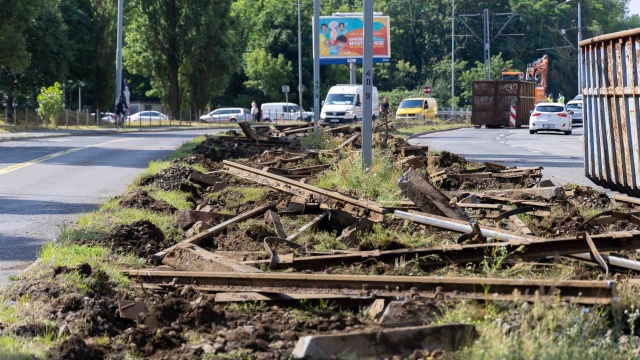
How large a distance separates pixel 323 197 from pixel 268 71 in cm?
7449

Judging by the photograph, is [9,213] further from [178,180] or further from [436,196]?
[436,196]

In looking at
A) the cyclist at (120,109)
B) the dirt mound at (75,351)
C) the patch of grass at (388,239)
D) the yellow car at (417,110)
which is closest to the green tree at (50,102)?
the cyclist at (120,109)

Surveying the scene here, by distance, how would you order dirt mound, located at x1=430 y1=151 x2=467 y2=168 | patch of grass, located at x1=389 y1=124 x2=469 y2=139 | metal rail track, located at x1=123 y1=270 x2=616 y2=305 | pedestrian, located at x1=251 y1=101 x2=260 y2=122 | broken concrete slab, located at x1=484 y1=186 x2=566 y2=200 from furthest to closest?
pedestrian, located at x1=251 y1=101 x2=260 y2=122
patch of grass, located at x1=389 y1=124 x2=469 y2=139
dirt mound, located at x1=430 y1=151 x2=467 y2=168
broken concrete slab, located at x1=484 y1=186 x2=566 y2=200
metal rail track, located at x1=123 y1=270 x2=616 y2=305

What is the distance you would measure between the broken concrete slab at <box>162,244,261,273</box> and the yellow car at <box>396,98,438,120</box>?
54.5m

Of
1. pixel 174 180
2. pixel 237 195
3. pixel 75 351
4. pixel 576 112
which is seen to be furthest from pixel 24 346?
pixel 576 112

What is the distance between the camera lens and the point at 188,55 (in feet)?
221

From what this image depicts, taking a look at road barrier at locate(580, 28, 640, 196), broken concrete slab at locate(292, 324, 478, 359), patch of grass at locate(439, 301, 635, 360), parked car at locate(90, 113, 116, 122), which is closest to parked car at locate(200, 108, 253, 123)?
parked car at locate(90, 113, 116, 122)

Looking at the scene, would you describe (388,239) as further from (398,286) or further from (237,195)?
(237,195)

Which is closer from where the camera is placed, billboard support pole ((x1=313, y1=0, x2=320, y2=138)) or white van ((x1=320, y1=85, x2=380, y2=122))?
billboard support pole ((x1=313, y1=0, x2=320, y2=138))

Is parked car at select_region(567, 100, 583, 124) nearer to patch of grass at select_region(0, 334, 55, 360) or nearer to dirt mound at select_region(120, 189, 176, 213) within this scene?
dirt mound at select_region(120, 189, 176, 213)

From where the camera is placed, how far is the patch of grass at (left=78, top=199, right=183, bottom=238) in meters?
10.7

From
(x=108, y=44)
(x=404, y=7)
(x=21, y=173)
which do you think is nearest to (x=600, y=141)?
(x=21, y=173)

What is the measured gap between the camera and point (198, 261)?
8320 millimetres

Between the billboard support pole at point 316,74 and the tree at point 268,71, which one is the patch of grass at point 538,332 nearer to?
the billboard support pole at point 316,74
